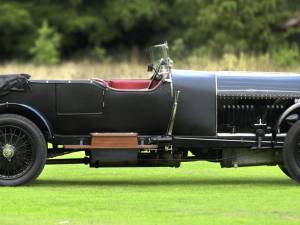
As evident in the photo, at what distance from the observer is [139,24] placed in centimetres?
5569

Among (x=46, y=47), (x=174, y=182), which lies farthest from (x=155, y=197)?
(x=46, y=47)

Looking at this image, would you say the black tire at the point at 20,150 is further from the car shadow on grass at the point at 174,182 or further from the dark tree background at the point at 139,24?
the dark tree background at the point at 139,24

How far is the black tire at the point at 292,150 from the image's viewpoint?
457 inches

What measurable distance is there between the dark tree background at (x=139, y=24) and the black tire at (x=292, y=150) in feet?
117

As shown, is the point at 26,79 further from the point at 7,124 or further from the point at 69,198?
the point at 69,198

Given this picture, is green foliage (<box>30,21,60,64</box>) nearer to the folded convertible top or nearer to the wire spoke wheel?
the folded convertible top

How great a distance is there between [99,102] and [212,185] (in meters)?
1.64

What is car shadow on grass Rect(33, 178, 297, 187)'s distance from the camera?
1203 cm

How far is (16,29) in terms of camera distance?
5272 cm

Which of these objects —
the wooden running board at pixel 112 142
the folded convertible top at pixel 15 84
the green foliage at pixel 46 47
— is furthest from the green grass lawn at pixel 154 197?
the green foliage at pixel 46 47

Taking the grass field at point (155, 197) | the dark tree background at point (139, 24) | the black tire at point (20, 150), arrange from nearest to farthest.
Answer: the grass field at point (155, 197)
the black tire at point (20, 150)
the dark tree background at point (139, 24)

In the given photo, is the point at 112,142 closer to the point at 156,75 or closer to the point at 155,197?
the point at 156,75

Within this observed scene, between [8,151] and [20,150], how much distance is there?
0.15 meters

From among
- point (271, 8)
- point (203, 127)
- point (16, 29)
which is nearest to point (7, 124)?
point (203, 127)
